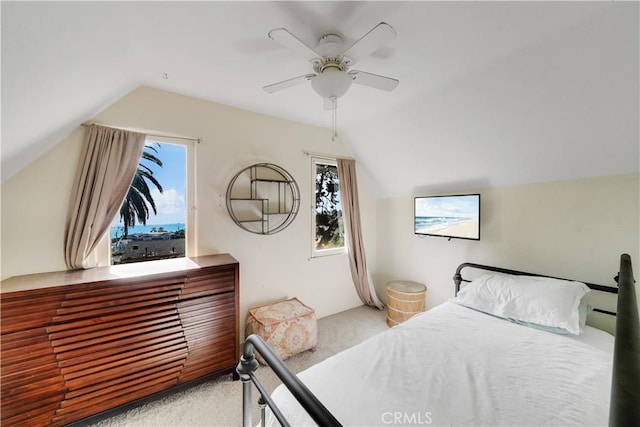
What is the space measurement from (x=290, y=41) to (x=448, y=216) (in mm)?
2444

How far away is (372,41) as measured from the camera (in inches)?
51.0

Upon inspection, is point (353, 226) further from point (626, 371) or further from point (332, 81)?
point (626, 371)

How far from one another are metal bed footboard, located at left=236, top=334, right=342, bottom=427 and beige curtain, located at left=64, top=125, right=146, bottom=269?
175 centimetres

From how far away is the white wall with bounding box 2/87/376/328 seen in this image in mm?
1822

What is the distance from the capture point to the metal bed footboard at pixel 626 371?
310 mm

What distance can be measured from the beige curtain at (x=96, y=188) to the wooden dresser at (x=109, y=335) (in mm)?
227

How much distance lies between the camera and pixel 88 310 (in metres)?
1.61

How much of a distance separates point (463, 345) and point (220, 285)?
186cm

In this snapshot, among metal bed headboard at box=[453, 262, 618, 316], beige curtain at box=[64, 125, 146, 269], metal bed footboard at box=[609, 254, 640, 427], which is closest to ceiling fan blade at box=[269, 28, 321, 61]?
metal bed footboard at box=[609, 254, 640, 427]

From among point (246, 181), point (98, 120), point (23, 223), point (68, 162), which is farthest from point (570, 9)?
point (23, 223)

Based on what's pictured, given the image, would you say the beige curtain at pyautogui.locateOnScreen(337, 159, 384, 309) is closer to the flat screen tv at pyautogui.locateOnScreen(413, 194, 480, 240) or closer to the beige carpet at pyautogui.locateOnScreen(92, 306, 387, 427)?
the flat screen tv at pyautogui.locateOnScreen(413, 194, 480, 240)

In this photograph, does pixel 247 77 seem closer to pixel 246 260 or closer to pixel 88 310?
pixel 246 260

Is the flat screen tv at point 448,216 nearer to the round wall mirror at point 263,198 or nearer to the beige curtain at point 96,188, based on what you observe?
the round wall mirror at point 263,198

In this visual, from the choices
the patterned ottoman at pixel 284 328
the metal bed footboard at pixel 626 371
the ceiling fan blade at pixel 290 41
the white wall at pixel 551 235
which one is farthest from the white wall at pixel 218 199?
the metal bed footboard at pixel 626 371
